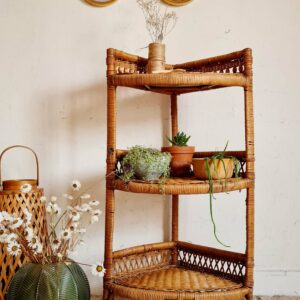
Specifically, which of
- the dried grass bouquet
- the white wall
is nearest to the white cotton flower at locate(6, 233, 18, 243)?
the white wall

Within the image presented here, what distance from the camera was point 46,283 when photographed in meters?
1.54

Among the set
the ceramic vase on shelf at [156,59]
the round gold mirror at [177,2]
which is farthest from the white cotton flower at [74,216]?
the round gold mirror at [177,2]

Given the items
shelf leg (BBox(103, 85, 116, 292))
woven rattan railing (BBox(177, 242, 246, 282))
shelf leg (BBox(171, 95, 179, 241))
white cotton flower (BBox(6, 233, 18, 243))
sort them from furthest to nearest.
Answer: shelf leg (BBox(171, 95, 179, 241))
woven rattan railing (BBox(177, 242, 246, 282))
shelf leg (BBox(103, 85, 116, 292))
white cotton flower (BBox(6, 233, 18, 243))

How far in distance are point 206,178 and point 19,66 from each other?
4.05 ft

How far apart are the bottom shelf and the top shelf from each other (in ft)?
2.52

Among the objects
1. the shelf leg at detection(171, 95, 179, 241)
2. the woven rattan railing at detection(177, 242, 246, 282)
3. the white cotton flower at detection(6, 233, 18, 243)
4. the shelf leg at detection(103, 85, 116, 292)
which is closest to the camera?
the white cotton flower at detection(6, 233, 18, 243)

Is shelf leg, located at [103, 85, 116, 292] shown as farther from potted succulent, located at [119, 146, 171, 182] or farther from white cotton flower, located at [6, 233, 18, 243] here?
white cotton flower, located at [6, 233, 18, 243]

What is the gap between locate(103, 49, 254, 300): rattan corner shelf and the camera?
1.57m

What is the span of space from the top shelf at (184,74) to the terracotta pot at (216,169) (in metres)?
0.31

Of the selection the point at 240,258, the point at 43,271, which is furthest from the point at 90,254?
the point at 240,258

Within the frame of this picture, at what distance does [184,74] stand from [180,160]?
1.39 ft

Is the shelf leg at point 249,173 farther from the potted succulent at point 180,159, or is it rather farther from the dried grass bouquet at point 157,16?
the dried grass bouquet at point 157,16

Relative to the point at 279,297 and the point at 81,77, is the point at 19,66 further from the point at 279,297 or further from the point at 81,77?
the point at 279,297

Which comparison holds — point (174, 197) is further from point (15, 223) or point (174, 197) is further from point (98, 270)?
point (15, 223)
